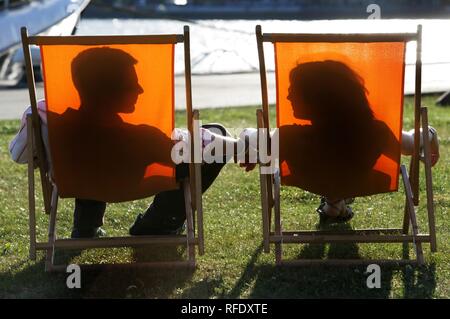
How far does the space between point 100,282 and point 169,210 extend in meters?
0.62

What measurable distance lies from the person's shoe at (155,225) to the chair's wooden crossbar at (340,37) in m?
1.06

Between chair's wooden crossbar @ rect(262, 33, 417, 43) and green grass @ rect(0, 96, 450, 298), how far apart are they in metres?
1.01

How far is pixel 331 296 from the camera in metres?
3.83

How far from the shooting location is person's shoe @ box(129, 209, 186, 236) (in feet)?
14.8

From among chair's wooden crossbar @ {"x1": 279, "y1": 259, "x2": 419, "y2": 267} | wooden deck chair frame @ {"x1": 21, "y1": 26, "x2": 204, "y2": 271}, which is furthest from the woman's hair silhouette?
wooden deck chair frame @ {"x1": 21, "y1": 26, "x2": 204, "y2": 271}

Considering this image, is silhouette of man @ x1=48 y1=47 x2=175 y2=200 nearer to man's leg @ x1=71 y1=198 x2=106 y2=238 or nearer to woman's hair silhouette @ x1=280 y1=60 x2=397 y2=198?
man's leg @ x1=71 y1=198 x2=106 y2=238

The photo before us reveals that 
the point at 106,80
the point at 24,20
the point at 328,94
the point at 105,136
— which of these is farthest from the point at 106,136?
the point at 24,20

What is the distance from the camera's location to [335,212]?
481cm

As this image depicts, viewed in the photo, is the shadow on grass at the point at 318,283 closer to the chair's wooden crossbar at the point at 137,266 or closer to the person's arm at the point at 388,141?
the chair's wooden crossbar at the point at 137,266

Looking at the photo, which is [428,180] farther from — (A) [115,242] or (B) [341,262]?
(A) [115,242]

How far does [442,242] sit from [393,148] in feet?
2.18

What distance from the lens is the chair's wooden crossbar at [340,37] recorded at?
13.0 feet

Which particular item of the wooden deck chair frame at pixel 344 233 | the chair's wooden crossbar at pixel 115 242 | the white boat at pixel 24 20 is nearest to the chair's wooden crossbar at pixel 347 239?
the wooden deck chair frame at pixel 344 233
